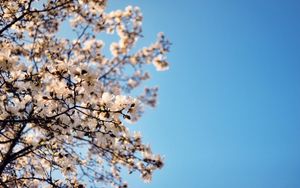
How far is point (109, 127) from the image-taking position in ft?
13.8

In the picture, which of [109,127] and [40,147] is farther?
[40,147]

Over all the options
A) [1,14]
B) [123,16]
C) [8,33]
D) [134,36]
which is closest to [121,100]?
[1,14]

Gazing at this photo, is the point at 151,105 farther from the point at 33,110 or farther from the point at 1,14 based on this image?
the point at 33,110

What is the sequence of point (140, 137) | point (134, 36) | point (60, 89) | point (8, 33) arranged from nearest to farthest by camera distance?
point (60, 89) < point (140, 137) < point (8, 33) < point (134, 36)

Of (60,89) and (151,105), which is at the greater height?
(151,105)

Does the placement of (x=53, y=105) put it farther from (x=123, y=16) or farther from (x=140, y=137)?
(x=123, y=16)

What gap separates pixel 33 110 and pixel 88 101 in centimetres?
62

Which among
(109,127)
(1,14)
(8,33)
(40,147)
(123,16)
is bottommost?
(109,127)

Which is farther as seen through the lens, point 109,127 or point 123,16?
point 123,16

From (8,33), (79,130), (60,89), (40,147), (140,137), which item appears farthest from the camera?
(8,33)

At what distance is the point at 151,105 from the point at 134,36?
3.36m

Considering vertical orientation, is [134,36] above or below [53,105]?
above

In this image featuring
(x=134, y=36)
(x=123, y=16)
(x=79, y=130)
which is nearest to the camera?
(x=79, y=130)

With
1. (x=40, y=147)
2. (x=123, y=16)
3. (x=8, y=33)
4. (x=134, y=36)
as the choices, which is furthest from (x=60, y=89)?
(x=134, y=36)
